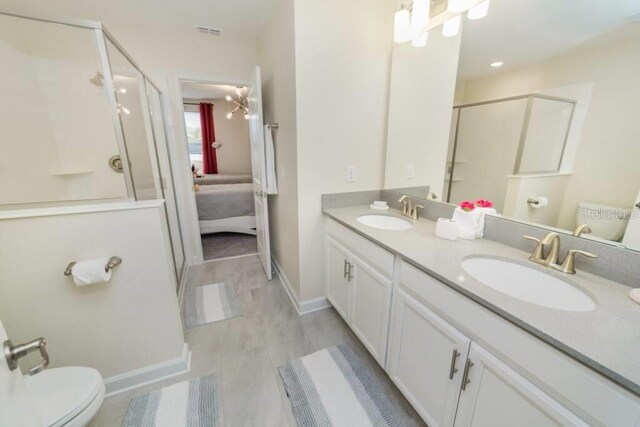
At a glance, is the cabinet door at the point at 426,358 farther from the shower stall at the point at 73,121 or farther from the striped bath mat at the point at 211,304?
the shower stall at the point at 73,121

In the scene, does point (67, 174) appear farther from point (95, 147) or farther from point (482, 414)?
point (482, 414)

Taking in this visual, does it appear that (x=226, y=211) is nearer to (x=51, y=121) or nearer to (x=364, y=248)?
(x=51, y=121)

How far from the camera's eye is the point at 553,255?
1030mm

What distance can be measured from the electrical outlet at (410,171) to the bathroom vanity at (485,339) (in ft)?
1.64

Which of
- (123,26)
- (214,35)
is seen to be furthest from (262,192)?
(123,26)

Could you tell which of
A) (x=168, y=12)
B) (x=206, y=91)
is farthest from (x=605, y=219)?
(x=206, y=91)

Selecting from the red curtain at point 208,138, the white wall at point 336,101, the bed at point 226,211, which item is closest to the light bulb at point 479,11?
the white wall at point 336,101

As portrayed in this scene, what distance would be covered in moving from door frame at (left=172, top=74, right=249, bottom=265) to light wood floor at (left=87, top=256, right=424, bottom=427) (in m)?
0.86

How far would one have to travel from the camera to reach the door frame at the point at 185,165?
2.60 m

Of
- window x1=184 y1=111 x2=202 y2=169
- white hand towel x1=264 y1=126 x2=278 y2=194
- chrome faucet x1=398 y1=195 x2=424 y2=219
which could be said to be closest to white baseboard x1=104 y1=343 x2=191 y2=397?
white hand towel x1=264 y1=126 x2=278 y2=194

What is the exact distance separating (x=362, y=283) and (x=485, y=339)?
782 mm

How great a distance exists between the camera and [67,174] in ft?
6.72

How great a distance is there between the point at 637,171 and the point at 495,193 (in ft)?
1.68

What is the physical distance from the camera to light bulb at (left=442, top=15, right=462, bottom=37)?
1467 mm
